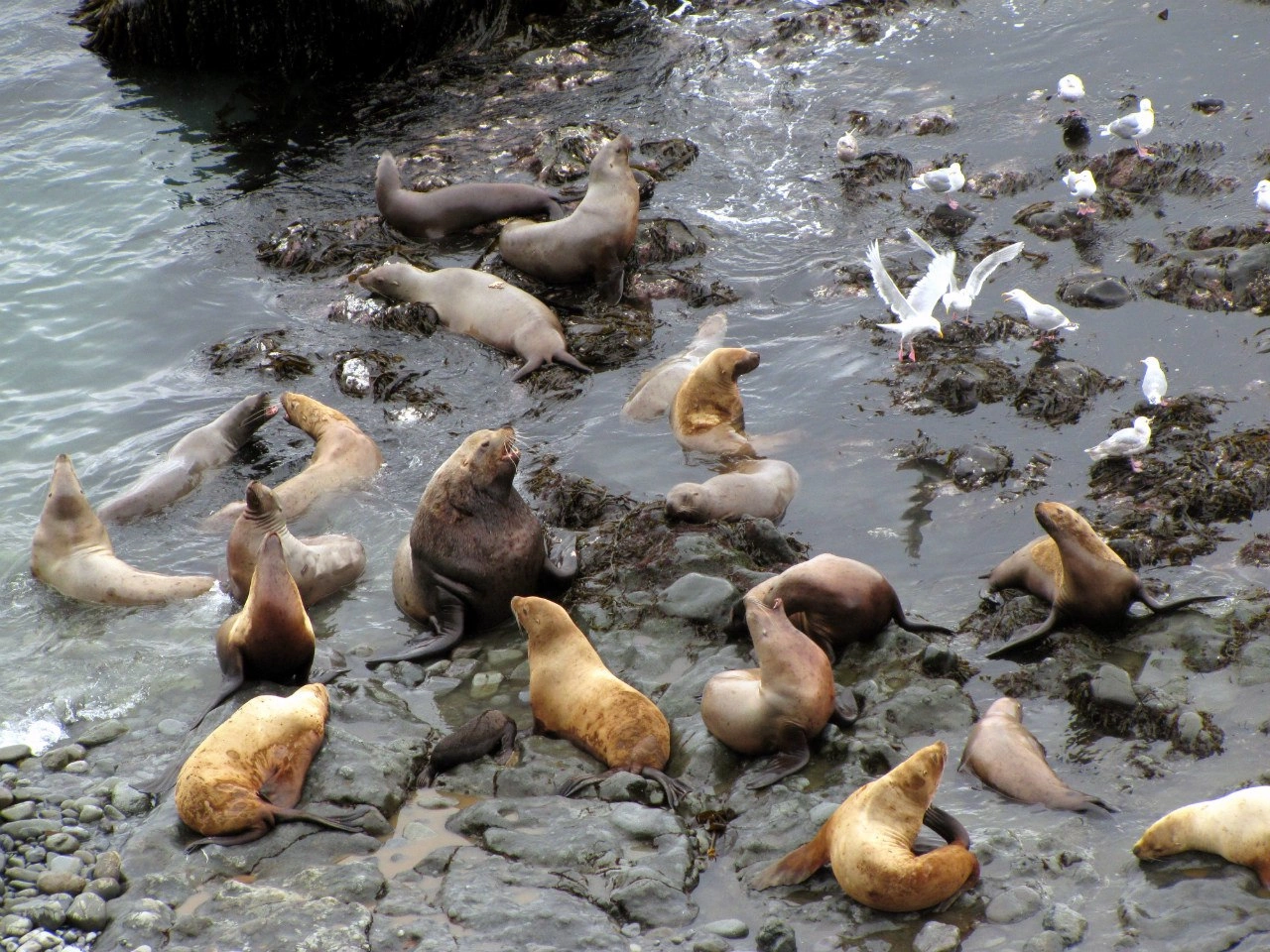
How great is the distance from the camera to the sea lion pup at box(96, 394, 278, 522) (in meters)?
9.25

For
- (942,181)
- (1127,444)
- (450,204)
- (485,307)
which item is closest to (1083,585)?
(1127,444)

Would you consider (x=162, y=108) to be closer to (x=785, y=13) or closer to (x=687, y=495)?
(x=785, y=13)

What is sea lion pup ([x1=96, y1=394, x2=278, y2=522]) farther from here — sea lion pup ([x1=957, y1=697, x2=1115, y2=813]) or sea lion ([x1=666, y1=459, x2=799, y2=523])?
sea lion pup ([x1=957, y1=697, x2=1115, y2=813])

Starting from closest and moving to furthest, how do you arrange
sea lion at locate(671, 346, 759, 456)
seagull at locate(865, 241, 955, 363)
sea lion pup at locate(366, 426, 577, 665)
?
sea lion pup at locate(366, 426, 577, 665)
sea lion at locate(671, 346, 759, 456)
seagull at locate(865, 241, 955, 363)

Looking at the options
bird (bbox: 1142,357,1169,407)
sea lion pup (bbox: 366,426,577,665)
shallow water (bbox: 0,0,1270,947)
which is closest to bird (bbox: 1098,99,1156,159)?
shallow water (bbox: 0,0,1270,947)

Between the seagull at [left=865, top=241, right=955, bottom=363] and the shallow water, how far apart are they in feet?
1.19

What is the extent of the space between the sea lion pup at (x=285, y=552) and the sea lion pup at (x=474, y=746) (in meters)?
2.15

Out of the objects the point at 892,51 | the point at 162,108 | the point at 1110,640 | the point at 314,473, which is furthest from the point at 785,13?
the point at 1110,640

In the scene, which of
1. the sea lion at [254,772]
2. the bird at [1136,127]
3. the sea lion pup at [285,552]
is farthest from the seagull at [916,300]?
the sea lion at [254,772]

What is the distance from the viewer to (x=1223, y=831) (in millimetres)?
4820

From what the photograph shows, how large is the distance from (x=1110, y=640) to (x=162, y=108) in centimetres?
1357

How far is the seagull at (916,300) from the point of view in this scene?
9523mm

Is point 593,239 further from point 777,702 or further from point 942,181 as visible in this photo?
point 777,702

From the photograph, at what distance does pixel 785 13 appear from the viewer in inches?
627
